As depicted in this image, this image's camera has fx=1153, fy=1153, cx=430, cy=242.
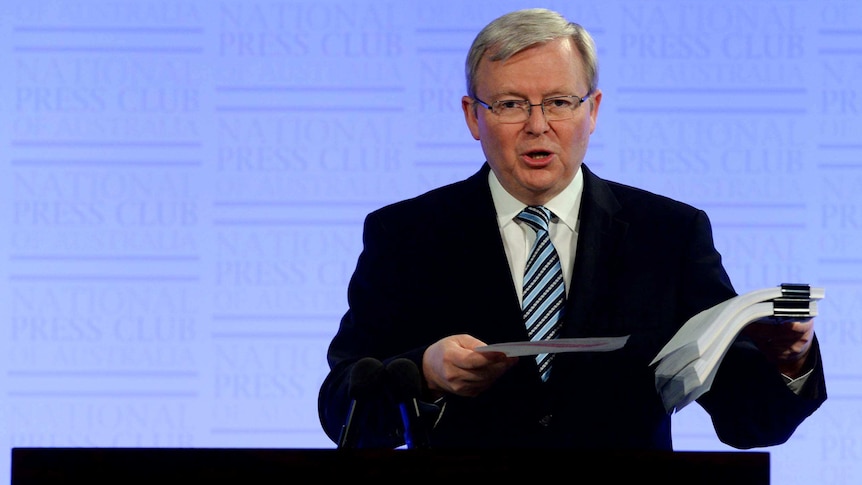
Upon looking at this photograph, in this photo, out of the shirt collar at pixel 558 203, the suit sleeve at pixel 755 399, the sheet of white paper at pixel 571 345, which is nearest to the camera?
the sheet of white paper at pixel 571 345

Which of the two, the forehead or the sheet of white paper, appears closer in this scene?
the sheet of white paper

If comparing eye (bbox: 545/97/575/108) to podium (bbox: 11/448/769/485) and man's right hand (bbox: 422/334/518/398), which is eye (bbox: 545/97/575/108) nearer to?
man's right hand (bbox: 422/334/518/398)

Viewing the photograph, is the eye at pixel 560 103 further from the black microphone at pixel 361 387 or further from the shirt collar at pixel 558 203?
the black microphone at pixel 361 387

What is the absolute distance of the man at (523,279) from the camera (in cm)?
221

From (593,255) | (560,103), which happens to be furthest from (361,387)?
(560,103)

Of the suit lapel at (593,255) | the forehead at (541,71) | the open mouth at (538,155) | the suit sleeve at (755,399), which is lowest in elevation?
the suit sleeve at (755,399)

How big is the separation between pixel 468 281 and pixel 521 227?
169 mm

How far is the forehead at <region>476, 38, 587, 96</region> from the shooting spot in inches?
92.0

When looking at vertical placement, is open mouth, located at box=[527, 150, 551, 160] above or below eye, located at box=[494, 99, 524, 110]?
below

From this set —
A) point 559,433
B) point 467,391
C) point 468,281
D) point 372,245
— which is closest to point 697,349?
point 467,391

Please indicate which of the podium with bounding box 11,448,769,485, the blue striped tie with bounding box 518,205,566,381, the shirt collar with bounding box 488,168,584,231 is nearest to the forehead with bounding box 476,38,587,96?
the shirt collar with bounding box 488,168,584,231

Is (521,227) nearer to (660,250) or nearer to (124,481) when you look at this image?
(660,250)

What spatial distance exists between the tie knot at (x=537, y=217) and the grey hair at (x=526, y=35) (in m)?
0.28

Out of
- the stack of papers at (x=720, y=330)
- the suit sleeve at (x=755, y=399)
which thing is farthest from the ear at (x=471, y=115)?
the stack of papers at (x=720, y=330)
